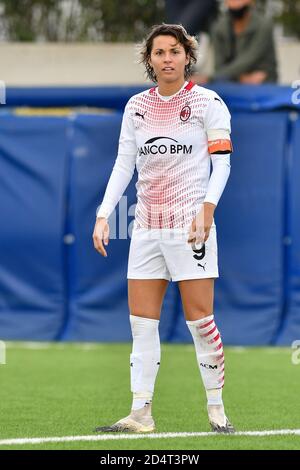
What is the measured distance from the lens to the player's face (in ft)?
22.7

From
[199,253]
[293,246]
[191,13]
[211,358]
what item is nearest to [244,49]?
[191,13]

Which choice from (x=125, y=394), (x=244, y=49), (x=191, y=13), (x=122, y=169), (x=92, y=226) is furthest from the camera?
(x=191, y=13)

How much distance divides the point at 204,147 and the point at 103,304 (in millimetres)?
6196

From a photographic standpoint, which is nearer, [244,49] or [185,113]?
[185,113]

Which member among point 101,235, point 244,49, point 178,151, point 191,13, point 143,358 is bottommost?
point 143,358

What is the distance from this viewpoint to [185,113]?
22.8 feet

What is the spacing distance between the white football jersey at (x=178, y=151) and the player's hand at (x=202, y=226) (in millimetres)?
161

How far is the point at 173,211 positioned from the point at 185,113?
0.51 m

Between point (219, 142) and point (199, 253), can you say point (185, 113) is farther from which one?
point (199, 253)

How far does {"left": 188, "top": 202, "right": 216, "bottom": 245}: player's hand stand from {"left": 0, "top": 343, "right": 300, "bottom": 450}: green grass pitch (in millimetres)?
987

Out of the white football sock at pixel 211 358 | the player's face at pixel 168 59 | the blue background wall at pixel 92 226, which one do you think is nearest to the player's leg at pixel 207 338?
the white football sock at pixel 211 358

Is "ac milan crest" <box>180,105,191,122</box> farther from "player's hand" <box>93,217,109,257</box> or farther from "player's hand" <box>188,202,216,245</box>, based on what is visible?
"player's hand" <box>93,217,109,257</box>

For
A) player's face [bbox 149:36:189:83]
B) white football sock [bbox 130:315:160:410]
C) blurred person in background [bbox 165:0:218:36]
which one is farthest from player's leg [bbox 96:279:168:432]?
blurred person in background [bbox 165:0:218:36]
